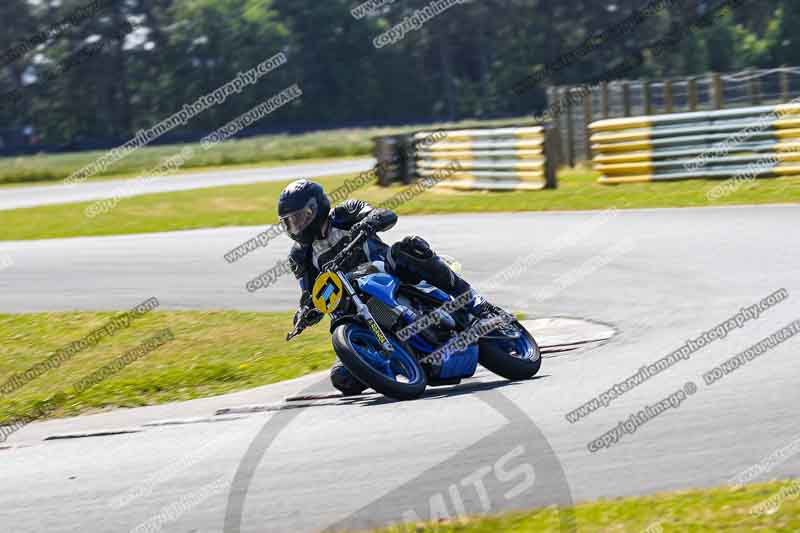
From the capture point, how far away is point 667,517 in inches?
210

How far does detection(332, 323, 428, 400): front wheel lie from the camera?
8.39 meters

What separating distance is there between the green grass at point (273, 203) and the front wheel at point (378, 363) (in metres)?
10.6

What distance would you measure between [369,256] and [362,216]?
28 cm

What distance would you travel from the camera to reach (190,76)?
81.1 meters

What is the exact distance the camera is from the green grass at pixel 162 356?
11047mm

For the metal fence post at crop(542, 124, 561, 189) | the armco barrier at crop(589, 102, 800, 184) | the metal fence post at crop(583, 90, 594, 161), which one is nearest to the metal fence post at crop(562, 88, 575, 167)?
the metal fence post at crop(583, 90, 594, 161)

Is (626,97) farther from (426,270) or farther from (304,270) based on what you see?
(304,270)

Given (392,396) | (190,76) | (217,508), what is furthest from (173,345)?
(190,76)

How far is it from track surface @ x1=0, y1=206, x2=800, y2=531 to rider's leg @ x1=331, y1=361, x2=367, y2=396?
317mm

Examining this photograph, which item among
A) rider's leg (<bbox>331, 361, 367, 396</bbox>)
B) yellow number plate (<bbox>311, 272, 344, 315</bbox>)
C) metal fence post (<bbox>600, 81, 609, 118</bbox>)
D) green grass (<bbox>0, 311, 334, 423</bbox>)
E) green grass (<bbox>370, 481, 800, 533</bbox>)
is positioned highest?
yellow number plate (<bbox>311, 272, 344, 315</bbox>)

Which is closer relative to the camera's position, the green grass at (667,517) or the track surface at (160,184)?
the green grass at (667,517)

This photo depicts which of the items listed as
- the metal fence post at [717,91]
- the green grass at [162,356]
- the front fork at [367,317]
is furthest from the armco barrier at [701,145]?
the front fork at [367,317]

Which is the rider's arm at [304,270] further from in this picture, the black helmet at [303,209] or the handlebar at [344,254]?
the handlebar at [344,254]

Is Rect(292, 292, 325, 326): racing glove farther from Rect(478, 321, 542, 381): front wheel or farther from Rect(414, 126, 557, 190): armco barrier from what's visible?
Rect(414, 126, 557, 190): armco barrier
